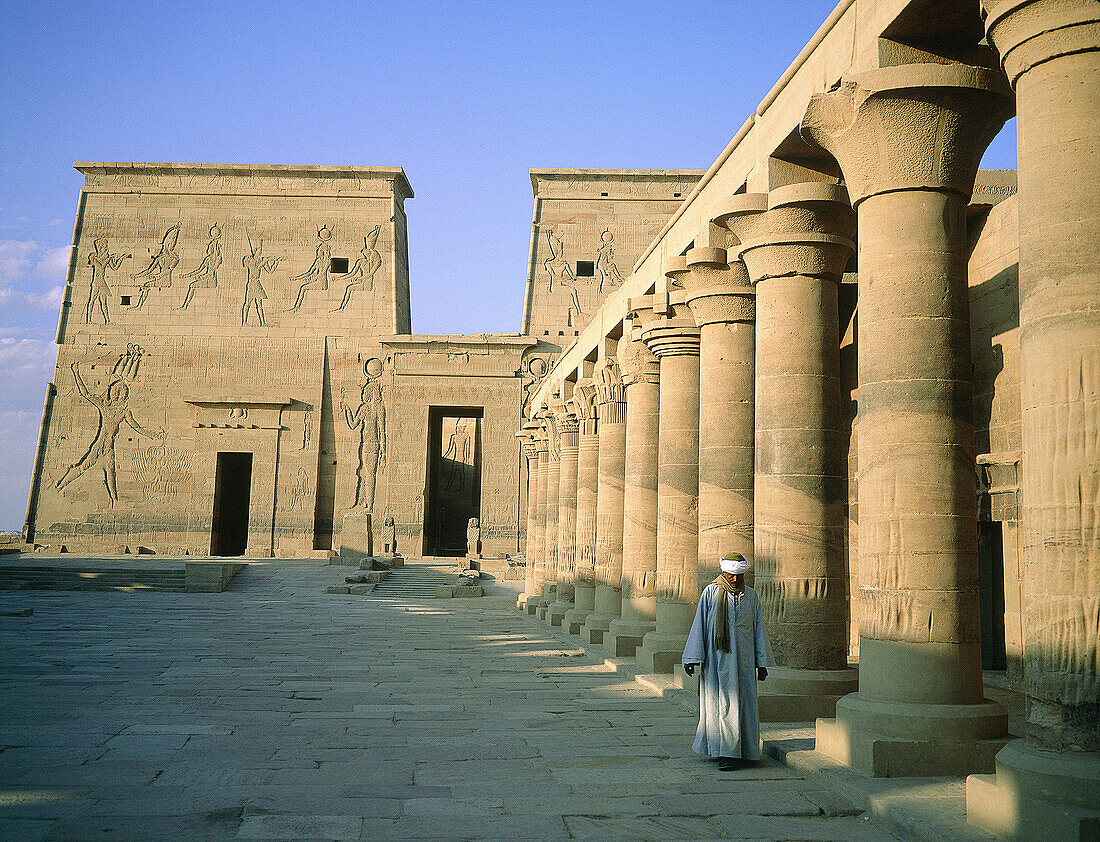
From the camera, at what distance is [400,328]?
3256 centimetres

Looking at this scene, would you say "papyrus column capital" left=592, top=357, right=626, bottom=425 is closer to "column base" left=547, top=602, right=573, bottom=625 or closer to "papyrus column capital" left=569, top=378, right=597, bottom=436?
"papyrus column capital" left=569, top=378, right=597, bottom=436

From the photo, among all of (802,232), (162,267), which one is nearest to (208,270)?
(162,267)

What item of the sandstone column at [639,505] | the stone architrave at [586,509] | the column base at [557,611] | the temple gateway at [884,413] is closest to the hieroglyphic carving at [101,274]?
the temple gateway at [884,413]

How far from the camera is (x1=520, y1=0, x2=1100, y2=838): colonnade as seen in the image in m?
3.91

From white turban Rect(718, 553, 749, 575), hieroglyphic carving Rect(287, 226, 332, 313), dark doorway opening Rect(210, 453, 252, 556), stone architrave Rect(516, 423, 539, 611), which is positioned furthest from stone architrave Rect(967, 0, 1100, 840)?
hieroglyphic carving Rect(287, 226, 332, 313)

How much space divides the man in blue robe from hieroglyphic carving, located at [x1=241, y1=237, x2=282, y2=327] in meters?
28.3

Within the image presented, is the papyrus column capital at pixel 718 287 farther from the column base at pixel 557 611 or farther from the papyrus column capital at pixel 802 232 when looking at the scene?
the column base at pixel 557 611

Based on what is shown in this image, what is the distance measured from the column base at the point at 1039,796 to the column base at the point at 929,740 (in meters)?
0.88

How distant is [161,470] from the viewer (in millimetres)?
30500

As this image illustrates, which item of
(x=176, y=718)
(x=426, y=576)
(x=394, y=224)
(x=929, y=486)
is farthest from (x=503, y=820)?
(x=394, y=224)

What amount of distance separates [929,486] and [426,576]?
20.8 metres

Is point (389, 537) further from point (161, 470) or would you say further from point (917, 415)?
point (917, 415)

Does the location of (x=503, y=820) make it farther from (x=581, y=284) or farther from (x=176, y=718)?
(x=581, y=284)

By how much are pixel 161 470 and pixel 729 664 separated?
93.0 ft
